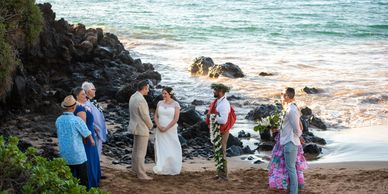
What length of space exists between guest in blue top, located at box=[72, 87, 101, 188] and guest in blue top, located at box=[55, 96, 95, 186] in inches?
21.4

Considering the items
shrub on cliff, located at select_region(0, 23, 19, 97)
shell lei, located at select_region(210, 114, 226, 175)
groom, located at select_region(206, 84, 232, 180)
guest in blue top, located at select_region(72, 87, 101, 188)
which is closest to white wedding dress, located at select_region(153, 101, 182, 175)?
shell lei, located at select_region(210, 114, 226, 175)

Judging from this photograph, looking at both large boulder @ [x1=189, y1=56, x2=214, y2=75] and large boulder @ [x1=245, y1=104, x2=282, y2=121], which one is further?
large boulder @ [x1=189, y1=56, x2=214, y2=75]

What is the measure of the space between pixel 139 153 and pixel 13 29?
666 cm

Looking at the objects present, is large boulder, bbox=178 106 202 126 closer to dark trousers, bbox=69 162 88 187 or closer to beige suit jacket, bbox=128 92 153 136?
beige suit jacket, bbox=128 92 153 136

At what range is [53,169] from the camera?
18.5 ft

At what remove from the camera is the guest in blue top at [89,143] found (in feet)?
31.3

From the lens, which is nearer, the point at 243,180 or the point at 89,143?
the point at 89,143

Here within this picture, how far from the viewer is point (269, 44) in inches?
1481

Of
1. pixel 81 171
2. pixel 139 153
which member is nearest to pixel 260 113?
pixel 139 153

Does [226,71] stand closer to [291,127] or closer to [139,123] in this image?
[139,123]

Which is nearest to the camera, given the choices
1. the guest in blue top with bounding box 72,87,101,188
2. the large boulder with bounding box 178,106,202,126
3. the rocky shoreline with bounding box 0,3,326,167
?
the guest in blue top with bounding box 72,87,101,188

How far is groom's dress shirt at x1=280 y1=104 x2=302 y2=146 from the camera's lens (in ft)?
32.1

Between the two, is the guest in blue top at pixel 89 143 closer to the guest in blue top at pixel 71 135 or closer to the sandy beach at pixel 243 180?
the sandy beach at pixel 243 180

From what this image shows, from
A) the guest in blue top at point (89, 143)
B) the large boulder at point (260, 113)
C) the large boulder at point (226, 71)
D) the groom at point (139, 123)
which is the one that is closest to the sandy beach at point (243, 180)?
the groom at point (139, 123)
